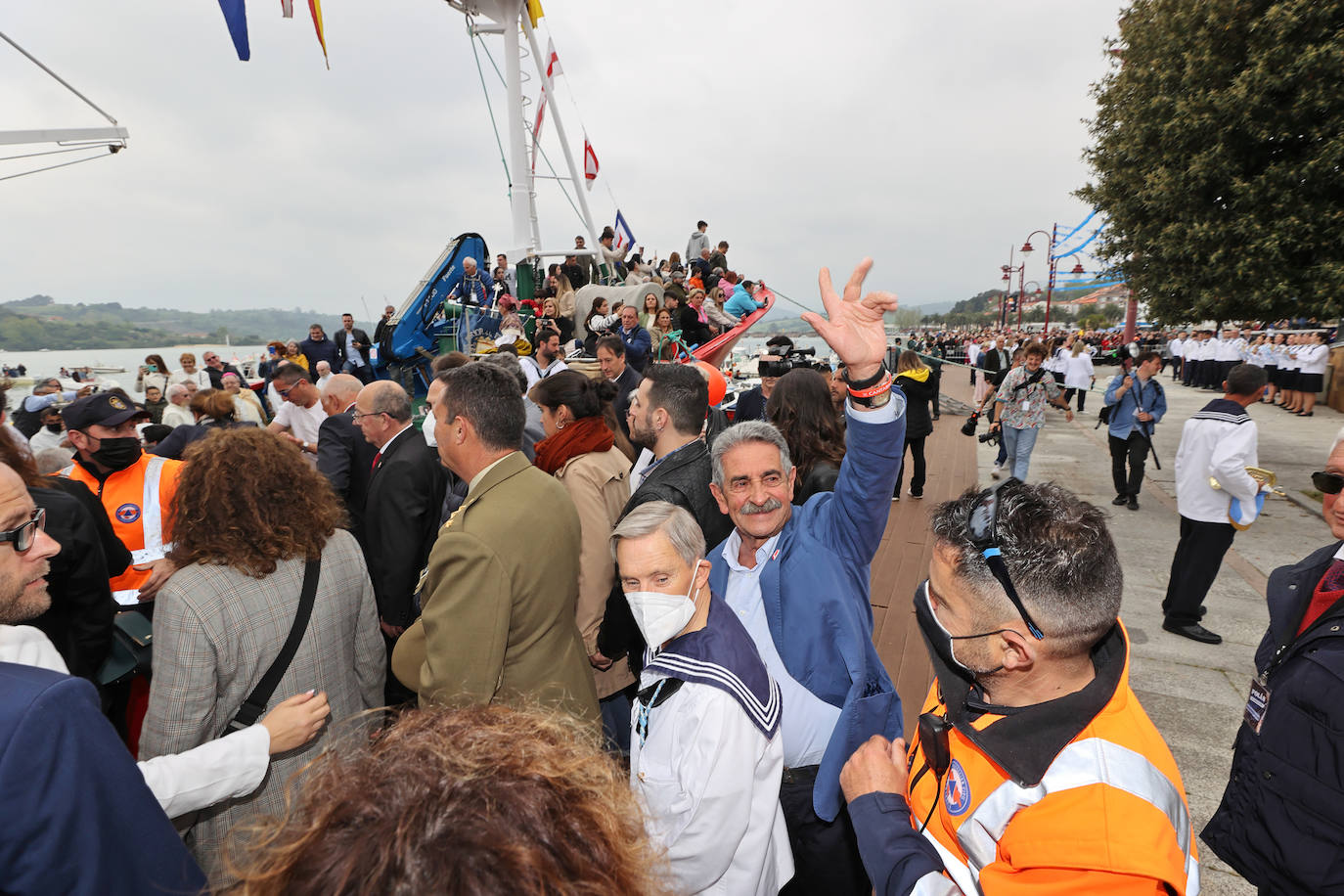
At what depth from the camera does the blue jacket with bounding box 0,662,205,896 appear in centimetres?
109

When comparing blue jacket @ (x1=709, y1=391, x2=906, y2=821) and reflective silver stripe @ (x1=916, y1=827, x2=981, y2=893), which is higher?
blue jacket @ (x1=709, y1=391, x2=906, y2=821)

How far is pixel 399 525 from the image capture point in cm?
314

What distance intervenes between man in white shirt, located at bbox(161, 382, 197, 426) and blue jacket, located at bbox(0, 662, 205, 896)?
6268 millimetres

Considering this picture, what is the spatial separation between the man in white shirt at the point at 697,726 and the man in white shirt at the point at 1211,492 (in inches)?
173

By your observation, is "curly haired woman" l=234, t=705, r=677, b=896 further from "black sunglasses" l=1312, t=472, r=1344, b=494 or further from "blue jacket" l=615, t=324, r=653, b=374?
"blue jacket" l=615, t=324, r=653, b=374

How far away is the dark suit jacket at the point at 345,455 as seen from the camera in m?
4.07

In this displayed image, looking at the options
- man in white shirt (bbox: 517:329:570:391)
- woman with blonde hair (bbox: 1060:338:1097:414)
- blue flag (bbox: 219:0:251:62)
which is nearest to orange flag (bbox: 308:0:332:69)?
blue flag (bbox: 219:0:251:62)

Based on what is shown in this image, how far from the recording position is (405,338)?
10.1 meters

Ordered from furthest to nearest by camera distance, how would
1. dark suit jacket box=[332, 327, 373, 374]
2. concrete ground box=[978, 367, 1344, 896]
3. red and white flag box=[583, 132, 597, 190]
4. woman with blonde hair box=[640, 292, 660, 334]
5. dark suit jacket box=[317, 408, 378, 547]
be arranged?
red and white flag box=[583, 132, 597, 190] < dark suit jacket box=[332, 327, 373, 374] < woman with blonde hair box=[640, 292, 660, 334] < dark suit jacket box=[317, 408, 378, 547] < concrete ground box=[978, 367, 1344, 896]

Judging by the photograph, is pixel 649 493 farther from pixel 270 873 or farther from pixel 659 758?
pixel 270 873

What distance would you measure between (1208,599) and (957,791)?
5.53 m

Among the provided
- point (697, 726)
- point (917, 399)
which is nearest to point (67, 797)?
point (697, 726)

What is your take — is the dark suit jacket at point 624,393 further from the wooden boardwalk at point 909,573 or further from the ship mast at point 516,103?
the ship mast at point 516,103

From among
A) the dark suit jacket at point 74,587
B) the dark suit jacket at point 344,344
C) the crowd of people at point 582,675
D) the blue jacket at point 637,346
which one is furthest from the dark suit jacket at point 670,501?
the dark suit jacket at point 344,344
